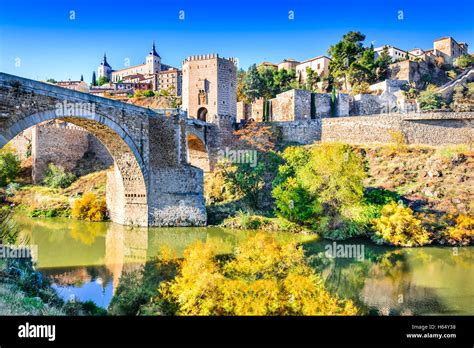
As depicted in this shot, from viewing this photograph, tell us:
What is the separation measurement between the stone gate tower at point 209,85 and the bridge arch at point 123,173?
898 cm

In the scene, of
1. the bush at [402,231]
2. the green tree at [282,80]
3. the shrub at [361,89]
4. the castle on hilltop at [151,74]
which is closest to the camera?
the bush at [402,231]

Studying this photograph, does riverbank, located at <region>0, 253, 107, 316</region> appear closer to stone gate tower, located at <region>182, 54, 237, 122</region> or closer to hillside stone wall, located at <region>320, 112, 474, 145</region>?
stone gate tower, located at <region>182, 54, 237, 122</region>

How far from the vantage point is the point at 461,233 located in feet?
42.7

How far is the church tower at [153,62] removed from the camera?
59178 mm

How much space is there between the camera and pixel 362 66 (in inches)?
1292

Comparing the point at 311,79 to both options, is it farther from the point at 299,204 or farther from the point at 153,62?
the point at 153,62

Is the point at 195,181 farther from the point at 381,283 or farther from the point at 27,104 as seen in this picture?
the point at 381,283

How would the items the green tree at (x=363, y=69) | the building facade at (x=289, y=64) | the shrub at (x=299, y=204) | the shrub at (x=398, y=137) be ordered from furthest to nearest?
the building facade at (x=289, y=64), the green tree at (x=363, y=69), the shrub at (x=398, y=137), the shrub at (x=299, y=204)

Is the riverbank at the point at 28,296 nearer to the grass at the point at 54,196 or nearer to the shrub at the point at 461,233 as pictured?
the grass at the point at 54,196

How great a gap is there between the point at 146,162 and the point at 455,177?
14841 millimetres

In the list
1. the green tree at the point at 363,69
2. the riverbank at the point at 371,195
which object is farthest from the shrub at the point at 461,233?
the green tree at the point at 363,69

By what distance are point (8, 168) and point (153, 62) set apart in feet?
136

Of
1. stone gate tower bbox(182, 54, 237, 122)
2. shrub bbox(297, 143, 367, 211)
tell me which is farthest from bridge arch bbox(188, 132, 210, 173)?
shrub bbox(297, 143, 367, 211)

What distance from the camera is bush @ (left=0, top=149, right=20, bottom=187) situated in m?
22.4
